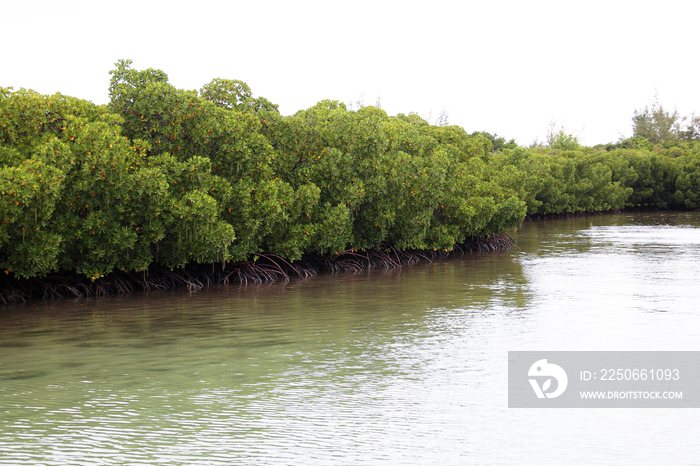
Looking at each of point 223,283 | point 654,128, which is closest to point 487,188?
point 223,283

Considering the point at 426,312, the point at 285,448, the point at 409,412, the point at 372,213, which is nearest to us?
the point at 285,448

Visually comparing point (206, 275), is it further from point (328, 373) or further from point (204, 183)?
point (328, 373)

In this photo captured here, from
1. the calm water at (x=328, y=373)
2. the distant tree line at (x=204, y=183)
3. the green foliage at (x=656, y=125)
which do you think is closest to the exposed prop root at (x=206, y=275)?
the distant tree line at (x=204, y=183)

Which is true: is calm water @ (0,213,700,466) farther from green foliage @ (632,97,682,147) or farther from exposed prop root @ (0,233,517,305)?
green foliage @ (632,97,682,147)

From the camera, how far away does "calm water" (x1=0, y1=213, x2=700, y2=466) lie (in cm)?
677

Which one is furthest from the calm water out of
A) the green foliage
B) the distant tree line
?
the green foliage

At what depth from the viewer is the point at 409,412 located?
783 cm

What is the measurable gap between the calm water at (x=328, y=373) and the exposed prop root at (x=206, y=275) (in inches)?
36.5

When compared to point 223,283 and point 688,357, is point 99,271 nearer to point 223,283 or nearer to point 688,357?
point 223,283

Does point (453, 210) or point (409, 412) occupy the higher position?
point (453, 210)

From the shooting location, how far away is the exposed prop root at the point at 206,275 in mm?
17188

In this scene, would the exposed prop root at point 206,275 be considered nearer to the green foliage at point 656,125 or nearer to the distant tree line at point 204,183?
the distant tree line at point 204,183

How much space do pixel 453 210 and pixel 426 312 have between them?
497 inches

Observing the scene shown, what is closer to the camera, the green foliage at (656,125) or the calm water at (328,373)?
the calm water at (328,373)
